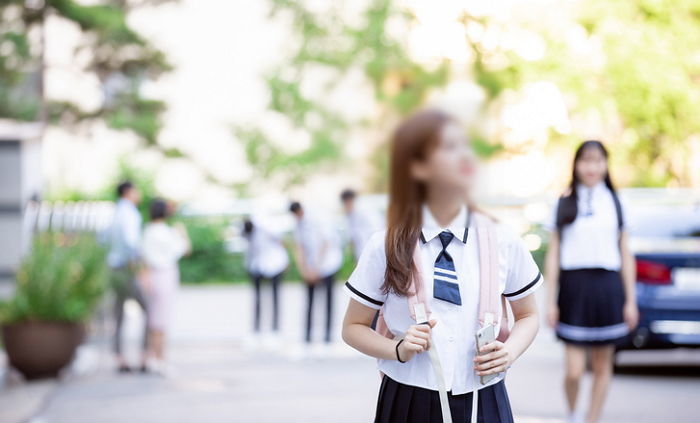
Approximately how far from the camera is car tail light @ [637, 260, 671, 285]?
966cm

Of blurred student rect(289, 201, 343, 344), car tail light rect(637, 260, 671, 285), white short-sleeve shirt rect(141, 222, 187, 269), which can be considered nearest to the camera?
car tail light rect(637, 260, 671, 285)

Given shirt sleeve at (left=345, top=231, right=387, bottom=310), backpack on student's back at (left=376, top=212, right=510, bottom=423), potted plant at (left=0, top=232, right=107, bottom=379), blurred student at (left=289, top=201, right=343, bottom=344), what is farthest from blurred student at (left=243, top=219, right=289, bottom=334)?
backpack on student's back at (left=376, top=212, right=510, bottom=423)

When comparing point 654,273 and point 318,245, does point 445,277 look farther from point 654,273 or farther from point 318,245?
point 318,245

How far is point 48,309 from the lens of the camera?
10.5m

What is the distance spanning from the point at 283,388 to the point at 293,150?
25948 mm

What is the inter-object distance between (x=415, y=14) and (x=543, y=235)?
1477cm

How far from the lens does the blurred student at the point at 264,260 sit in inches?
528

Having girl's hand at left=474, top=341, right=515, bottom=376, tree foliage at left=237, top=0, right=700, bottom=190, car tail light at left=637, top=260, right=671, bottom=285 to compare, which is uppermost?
tree foliage at left=237, top=0, right=700, bottom=190

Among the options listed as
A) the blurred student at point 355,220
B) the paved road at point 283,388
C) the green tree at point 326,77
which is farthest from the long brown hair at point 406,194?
the green tree at point 326,77

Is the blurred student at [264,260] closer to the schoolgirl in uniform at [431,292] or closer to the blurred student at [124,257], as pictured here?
the blurred student at [124,257]

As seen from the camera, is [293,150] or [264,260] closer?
[264,260]

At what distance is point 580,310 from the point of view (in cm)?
662

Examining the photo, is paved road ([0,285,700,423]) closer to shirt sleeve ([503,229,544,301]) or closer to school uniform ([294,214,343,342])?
school uniform ([294,214,343,342])

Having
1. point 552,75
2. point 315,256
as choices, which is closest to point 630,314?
point 315,256
